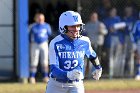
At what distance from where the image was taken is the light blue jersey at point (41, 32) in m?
13.0

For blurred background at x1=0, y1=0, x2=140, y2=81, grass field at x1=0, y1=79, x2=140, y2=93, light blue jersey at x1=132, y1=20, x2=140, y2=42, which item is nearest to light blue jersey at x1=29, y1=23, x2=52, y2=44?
blurred background at x1=0, y1=0, x2=140, y2=81

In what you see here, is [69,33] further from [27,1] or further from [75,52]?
[27,1]

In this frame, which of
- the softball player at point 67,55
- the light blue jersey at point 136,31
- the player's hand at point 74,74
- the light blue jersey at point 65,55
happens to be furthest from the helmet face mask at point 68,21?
the light blue jersey at point 136,31

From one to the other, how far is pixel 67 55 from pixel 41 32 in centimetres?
648

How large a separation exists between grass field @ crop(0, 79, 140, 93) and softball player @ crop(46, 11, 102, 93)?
5.36m

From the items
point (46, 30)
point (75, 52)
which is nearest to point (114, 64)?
point (46, 30)

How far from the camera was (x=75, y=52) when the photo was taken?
6.61 meters

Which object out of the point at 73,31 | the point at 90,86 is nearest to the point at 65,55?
the point at 73,31

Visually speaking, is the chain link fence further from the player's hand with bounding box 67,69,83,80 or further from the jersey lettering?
the player's hand with bounding box 67,69,83,80

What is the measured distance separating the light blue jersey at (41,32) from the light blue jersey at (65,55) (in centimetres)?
638

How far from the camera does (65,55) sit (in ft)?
21.6

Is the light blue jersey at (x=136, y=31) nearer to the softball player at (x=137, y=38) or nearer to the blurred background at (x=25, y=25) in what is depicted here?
the softball player at (x=137, y=38)

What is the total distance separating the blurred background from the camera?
518 inches

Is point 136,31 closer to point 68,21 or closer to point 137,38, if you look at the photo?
point 137,38
